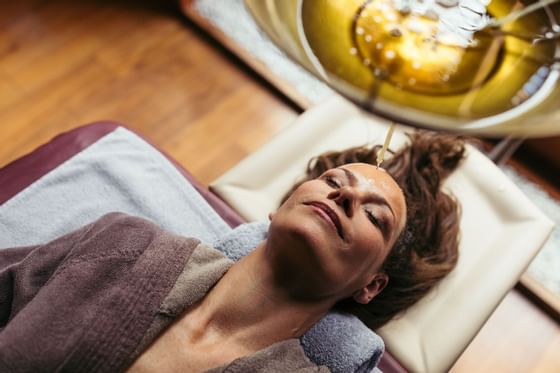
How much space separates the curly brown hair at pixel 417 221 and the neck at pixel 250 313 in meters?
0.22

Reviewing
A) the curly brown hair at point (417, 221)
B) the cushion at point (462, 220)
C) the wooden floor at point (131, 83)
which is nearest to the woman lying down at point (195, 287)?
the curly brown hair at point (417, 221)

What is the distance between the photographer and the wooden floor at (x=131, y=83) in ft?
6.98

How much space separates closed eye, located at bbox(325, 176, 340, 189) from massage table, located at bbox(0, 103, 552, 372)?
1.08 feet

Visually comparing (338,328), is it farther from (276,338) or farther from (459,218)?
(459,218)

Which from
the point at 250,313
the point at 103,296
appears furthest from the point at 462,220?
the point at 103,296

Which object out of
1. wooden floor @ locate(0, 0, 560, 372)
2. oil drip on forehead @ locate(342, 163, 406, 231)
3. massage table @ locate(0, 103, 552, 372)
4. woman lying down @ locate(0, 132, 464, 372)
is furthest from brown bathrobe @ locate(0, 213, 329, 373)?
wooden floor @ locate(0, 0, 560, 372)

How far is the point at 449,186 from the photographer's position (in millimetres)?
1643

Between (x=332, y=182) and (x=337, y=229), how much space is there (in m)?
0.15

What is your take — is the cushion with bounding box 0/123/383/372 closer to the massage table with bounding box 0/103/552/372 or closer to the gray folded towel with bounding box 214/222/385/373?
the massage table with bounding box 0/103/552/372

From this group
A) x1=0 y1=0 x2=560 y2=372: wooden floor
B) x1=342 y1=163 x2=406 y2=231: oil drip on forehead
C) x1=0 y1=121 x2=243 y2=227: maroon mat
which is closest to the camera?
x1=342 y1=163 x2=406 y2=231: oil drip on forehead

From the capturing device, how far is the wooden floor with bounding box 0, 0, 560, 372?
213 cm

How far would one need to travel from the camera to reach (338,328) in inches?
Result: 51.6

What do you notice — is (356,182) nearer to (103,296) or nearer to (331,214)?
(331,214)

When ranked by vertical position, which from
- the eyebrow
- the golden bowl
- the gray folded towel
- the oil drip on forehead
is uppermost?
the golden bowl
